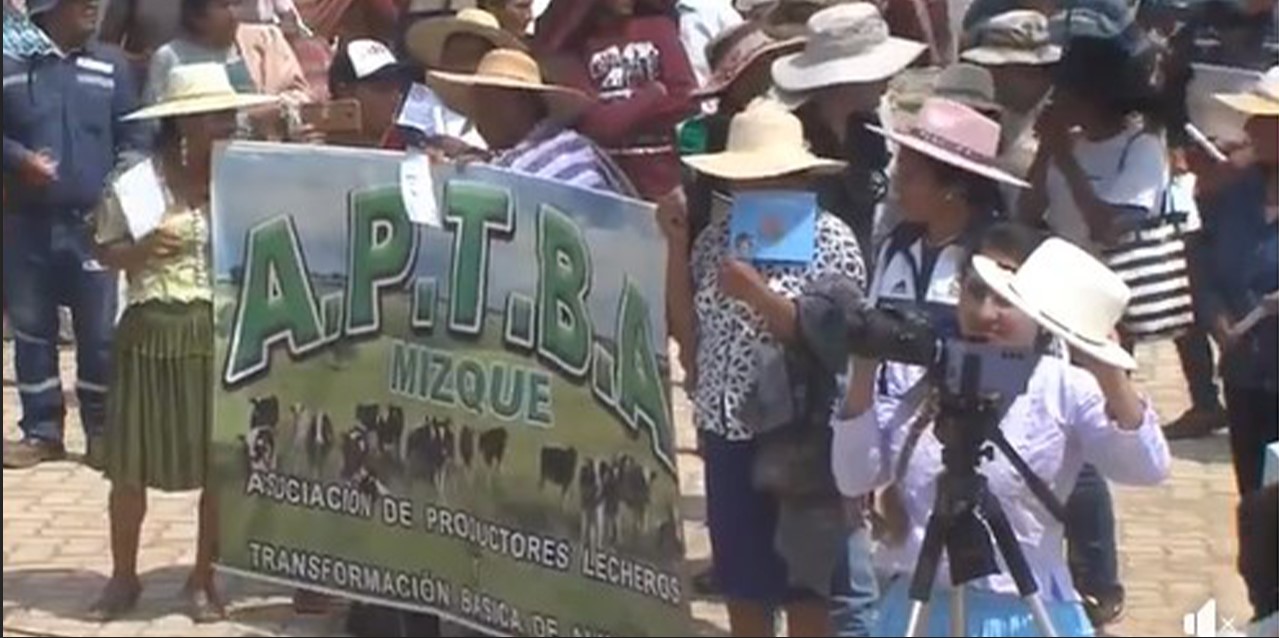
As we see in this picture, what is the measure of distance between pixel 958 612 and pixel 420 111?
253 centimetres

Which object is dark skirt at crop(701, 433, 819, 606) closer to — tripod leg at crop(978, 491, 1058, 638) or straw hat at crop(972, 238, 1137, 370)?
tripod leg at crop(978, 491, 1058, 638)

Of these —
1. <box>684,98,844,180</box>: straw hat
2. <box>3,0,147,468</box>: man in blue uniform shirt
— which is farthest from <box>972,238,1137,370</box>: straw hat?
<box>3,0,147,468</box>: man in blue uniform shirt

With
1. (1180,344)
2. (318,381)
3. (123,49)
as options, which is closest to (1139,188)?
(1180,344)

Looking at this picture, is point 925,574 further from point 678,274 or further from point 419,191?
point 419,191

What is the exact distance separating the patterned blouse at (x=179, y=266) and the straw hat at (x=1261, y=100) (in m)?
2.86

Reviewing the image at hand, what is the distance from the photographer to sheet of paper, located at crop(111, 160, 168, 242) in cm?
750

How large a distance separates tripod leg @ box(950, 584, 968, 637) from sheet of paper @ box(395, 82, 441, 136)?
2.36m

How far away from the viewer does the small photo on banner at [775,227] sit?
6.26 metres

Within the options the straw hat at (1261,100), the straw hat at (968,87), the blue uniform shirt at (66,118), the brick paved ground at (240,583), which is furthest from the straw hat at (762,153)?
the blue uniform shirt at (66,118)

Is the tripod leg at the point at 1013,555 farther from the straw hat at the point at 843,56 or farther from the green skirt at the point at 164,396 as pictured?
the green skirt at the point at 164,396

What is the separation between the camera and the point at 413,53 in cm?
822

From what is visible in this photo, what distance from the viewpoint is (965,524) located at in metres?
5.52

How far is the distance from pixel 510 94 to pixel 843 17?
90 cm

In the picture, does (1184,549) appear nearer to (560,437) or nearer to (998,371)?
(560,437)
